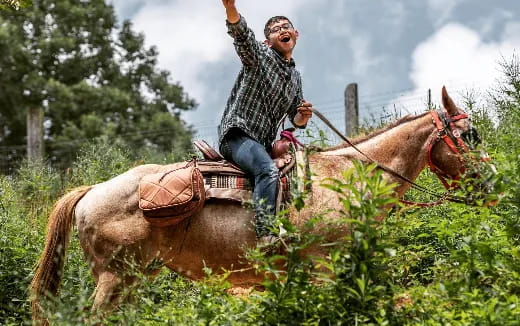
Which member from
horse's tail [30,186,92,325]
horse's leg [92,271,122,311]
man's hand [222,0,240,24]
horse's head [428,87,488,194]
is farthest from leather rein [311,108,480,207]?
horse's tail [30,186,92,325]

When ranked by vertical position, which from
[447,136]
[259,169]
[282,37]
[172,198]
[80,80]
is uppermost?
[80,80]

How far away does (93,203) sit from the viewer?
6238 mm

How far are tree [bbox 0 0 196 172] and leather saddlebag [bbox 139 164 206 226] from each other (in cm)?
2059

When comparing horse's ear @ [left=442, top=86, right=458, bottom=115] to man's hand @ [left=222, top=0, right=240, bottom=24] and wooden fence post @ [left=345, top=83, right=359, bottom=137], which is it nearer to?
man's hand @ [left=222, top=0, right=240, bottom=24]

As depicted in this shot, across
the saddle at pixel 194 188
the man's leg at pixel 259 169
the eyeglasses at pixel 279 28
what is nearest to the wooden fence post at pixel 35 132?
the saddle at pixel 194 188

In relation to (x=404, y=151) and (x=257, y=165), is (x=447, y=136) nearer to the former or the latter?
(x=404, y=151)

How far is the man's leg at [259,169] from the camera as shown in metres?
5.80

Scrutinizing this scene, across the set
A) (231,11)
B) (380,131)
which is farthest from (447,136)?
(231,11)

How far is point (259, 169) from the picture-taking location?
5910mm

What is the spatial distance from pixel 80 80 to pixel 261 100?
25629 millimetres

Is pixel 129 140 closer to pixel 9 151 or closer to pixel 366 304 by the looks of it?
pixel 9 151

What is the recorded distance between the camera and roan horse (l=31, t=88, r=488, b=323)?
236 inches

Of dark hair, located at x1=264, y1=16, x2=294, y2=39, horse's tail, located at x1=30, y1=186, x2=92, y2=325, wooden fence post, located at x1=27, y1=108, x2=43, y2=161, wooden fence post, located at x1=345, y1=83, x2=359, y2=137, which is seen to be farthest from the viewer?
wooden fence post, located at x1=27, y1=108, x2=43, y2=161

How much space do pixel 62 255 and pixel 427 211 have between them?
4144 mm
